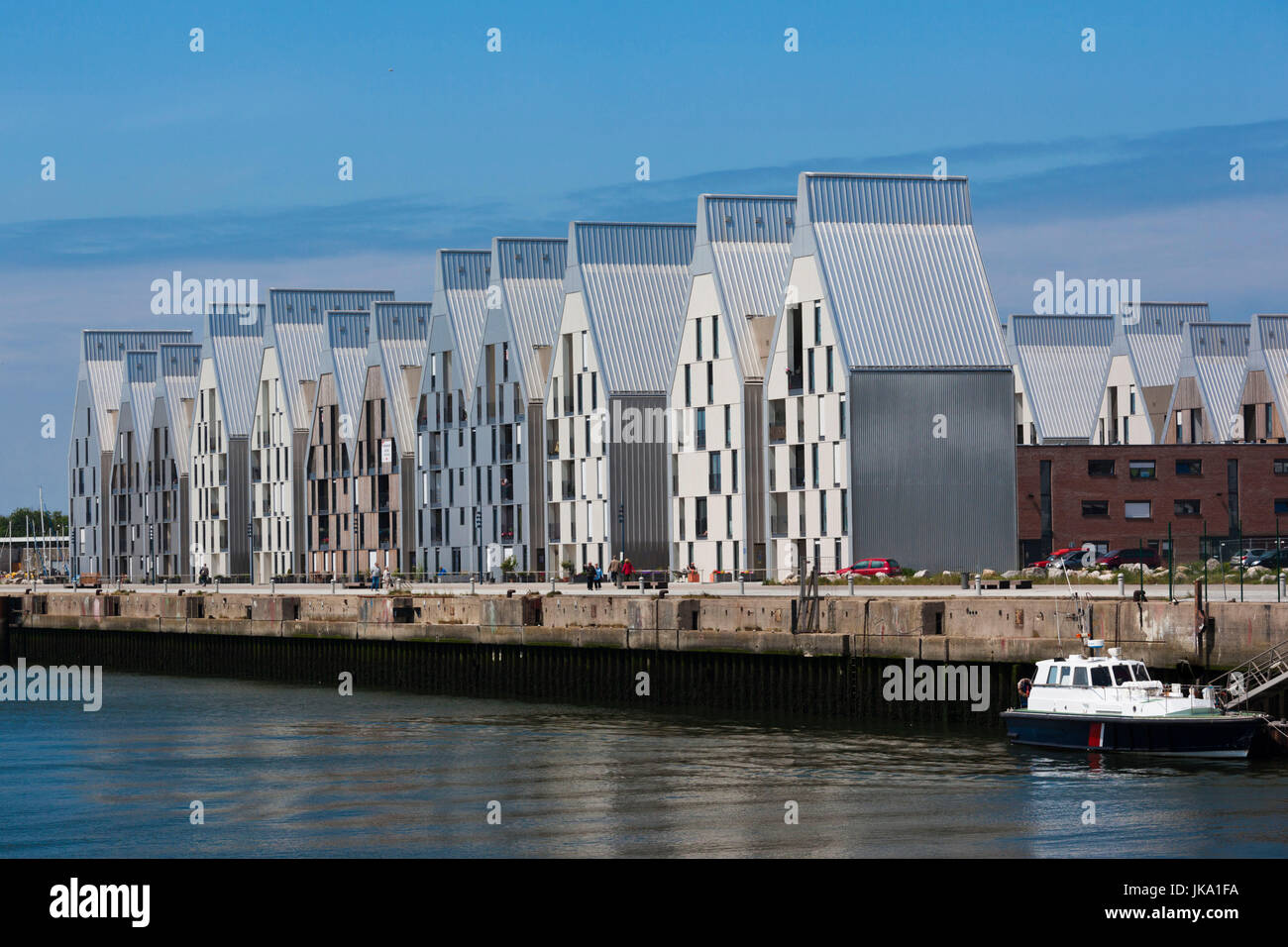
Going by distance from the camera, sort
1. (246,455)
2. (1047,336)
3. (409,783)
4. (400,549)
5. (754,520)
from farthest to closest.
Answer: (246,455) → (1047,336) → (400,549) → (754,520) → (409,783)

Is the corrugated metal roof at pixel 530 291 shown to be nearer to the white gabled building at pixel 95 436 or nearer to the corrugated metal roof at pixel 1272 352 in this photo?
the corrugated metal roof at pixel 1272 352

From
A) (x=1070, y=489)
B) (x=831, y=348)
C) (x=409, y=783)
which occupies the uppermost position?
(x=831, y=348)

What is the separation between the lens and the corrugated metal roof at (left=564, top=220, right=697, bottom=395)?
105 metres

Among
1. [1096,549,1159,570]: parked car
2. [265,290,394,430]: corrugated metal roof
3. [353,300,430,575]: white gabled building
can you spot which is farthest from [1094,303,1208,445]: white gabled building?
[265,290,394,430]: corrugated metal roof

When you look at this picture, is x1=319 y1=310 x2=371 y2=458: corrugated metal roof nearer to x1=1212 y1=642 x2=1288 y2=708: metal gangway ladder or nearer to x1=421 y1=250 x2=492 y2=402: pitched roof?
x1=421 y1=250 x2=492 y2=402: pitched roof

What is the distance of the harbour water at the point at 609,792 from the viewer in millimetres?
34156

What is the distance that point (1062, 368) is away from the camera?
13588 cm

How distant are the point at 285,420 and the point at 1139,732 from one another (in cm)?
10623

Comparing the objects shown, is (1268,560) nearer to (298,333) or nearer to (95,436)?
(298,333)

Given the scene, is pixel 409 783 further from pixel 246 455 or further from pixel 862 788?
pixel 246 455

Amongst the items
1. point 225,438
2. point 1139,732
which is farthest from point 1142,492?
point 225,438
